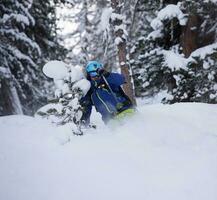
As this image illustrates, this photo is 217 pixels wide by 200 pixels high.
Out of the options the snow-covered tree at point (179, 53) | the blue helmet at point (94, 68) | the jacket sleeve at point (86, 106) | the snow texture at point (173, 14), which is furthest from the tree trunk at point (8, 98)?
the blue helmet at point (94, 68)

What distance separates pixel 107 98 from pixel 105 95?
8cm

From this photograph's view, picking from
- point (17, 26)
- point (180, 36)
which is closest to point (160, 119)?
point (180, 36)

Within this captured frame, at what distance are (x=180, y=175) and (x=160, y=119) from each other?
6.95ft

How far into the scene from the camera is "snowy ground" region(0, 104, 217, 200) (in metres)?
4.29

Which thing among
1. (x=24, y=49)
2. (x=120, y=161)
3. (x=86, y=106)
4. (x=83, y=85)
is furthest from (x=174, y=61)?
(x=24, y=49)

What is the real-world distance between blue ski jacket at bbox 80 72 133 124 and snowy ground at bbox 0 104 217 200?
44cm

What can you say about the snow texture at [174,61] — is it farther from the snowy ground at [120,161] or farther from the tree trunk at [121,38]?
the snowy ground at [120,161]

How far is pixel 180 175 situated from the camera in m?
4.43

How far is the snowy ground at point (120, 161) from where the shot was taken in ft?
14.1

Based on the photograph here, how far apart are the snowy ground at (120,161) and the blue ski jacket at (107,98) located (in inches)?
17.2

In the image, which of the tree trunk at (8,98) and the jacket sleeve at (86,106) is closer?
the jacket sleeve at (86,106)

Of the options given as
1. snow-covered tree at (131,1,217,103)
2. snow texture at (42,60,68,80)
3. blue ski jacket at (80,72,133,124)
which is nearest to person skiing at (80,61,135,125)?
blue ski jacket at (80,72,133,124)

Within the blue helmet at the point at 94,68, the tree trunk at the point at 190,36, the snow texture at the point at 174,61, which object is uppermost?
the blue helmet at the point at 94,68

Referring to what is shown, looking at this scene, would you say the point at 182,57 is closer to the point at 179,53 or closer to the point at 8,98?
the point at 179,53
